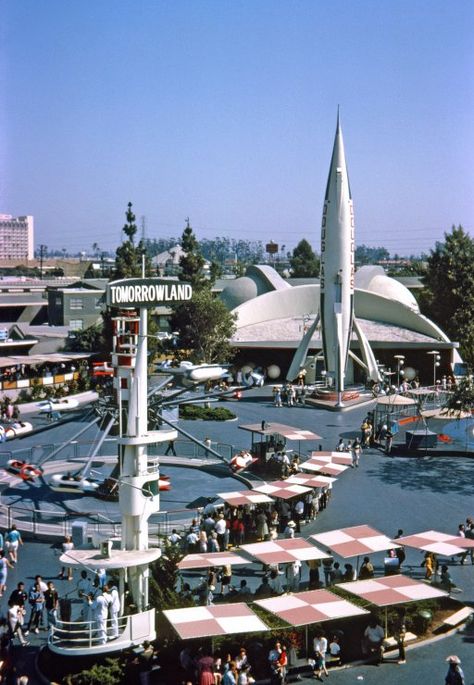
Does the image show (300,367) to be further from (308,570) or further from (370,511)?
(308,570)

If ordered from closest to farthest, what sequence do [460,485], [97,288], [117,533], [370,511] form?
[117,533]
[370,511]
[460,485]
[97,288]

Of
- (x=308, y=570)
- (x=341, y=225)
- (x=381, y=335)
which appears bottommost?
(x=308, y=570)

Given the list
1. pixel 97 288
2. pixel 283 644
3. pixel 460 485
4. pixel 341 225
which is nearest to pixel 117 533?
pixel 283 644

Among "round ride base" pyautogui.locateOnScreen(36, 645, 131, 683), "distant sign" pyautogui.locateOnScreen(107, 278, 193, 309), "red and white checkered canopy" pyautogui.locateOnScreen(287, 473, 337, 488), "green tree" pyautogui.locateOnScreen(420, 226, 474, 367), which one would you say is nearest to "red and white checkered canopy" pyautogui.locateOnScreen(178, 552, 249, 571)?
"round ride base" pyautogui.locateOnScreen(36, 645, 131, 683)

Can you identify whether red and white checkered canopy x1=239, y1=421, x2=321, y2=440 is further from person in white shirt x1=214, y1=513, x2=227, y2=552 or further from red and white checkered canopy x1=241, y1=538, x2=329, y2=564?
red and white checkered canopy x1=241, y1=538, x2=329, y2=564

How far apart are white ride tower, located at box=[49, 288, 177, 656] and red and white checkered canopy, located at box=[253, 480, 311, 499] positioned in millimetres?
6841

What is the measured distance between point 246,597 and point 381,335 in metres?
42.1

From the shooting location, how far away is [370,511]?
1143 inches

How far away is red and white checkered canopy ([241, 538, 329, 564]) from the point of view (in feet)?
67.6

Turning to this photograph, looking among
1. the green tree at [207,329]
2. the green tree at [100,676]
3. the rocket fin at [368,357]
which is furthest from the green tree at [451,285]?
the green tree at [100,676]

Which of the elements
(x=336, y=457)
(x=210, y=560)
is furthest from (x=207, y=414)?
(x=210, y=560)

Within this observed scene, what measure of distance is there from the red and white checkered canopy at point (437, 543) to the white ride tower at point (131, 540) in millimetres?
7350

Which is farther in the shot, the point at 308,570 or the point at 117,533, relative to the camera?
the point at 117,533

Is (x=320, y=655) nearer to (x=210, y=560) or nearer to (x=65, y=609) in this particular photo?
(x=210, y=560)
